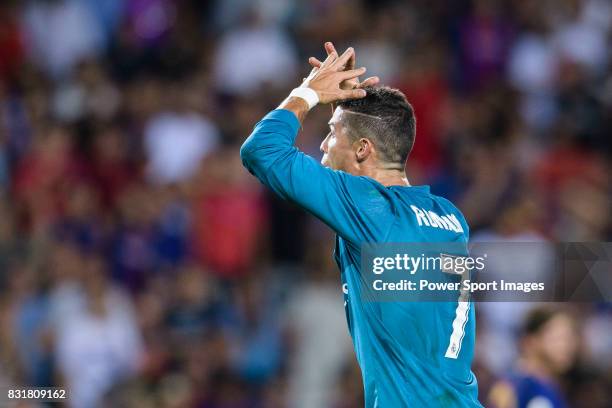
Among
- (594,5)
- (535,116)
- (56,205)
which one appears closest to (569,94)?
(535,116)

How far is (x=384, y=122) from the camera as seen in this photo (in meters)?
5.21

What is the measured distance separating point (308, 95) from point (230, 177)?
19.4ft

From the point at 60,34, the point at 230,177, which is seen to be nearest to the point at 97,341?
the point at 230,177

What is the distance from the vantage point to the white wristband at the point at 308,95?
507cm

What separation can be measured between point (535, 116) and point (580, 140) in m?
0.59

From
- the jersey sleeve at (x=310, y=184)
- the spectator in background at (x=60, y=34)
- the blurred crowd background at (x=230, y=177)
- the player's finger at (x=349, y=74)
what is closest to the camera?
the jersey sleeve at (x=310, y=184)

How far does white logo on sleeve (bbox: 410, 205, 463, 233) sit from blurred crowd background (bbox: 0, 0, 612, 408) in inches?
113

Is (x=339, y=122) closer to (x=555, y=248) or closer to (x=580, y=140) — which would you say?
(x=555, y=248)

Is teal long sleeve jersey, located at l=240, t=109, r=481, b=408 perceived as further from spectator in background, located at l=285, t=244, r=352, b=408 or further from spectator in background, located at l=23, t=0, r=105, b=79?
spectator in background, located at l=23, t=0, r=105, b=79

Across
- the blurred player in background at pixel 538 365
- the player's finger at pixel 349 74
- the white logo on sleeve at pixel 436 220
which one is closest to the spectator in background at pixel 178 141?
the blurred player in background at pixel 538 365

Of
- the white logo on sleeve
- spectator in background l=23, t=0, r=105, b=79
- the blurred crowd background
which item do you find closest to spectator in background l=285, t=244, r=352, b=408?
the blurred crowd background

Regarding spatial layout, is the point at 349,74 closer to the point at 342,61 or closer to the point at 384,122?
the point at 342,61

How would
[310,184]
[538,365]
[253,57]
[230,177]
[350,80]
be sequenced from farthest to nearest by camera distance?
1. [253,57]
2. [230,177]
3. [538,365]
4. [350,80]
5. [310,184]

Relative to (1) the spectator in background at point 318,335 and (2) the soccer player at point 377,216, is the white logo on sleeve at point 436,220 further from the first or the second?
(1) the spectator in background at point 318,335
